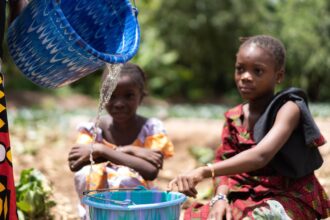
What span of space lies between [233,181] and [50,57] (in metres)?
1.19

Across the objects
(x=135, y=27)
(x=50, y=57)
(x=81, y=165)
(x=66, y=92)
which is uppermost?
(x=66, y=92)

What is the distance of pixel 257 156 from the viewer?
2371mm

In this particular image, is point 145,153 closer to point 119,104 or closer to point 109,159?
point 109,159

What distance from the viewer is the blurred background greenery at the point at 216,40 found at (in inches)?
535

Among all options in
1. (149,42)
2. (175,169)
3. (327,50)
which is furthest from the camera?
(149,42)

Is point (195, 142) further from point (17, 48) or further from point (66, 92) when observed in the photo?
point (66, 92)

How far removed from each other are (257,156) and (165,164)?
3.45m

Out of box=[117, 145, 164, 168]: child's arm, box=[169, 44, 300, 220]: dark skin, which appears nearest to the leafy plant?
box=[117, 145, 164, 168]: child's arm

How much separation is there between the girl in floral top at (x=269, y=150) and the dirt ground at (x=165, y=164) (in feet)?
4.02

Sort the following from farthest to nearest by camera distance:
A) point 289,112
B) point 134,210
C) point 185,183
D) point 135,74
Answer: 1. point 135,74
2. point 289,112
3. point 185,183
4. point 134,210

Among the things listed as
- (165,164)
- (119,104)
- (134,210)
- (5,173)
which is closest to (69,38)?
(5,173)

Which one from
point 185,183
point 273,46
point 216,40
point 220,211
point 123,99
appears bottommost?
point 220,211

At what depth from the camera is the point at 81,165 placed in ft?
9.12

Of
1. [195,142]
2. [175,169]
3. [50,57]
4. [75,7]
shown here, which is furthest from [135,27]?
[195,142]
